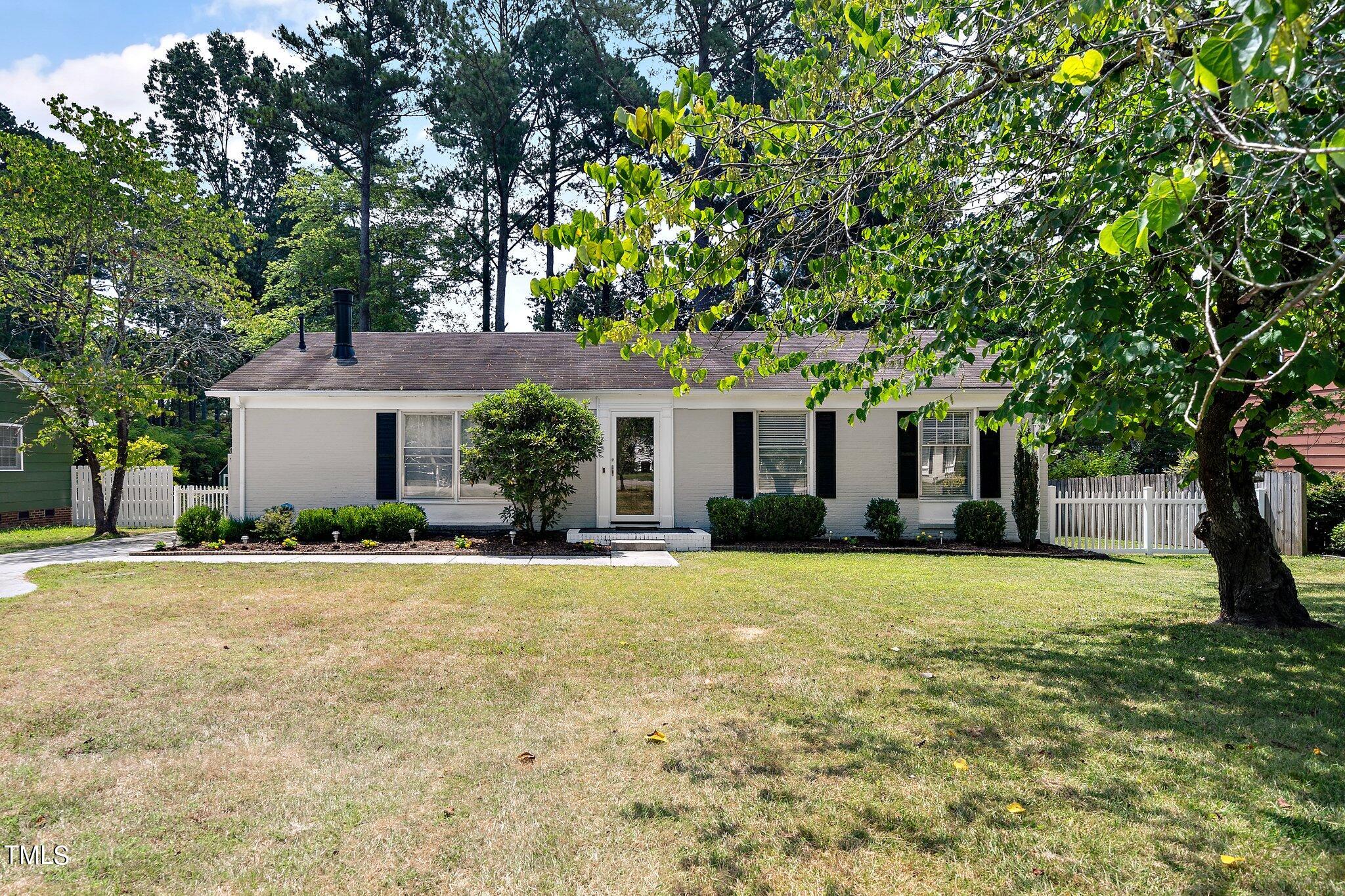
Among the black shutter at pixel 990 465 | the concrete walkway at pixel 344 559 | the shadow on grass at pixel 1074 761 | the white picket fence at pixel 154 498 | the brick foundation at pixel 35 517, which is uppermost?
the black shutter at pixel 990 465

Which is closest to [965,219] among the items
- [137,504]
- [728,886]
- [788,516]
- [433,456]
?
[728,886]

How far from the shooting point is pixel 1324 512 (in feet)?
41.3

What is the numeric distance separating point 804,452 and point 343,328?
10.1 meters

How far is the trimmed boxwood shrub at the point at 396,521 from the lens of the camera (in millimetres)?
12914

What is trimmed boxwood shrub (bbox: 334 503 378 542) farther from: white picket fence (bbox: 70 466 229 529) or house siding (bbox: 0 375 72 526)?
house siding (bbox: 0 375 72 526)

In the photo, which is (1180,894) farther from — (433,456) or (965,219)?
(433,456)

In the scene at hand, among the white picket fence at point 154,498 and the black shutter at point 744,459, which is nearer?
the black shutter at point 744,459

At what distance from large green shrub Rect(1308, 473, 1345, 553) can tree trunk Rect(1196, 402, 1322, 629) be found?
26.2 feet

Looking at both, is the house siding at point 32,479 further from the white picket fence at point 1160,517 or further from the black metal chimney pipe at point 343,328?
the white picket fence at point 1160,517

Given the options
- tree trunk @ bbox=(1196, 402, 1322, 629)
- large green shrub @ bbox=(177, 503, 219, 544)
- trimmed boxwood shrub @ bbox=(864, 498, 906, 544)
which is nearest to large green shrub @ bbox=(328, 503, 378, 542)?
large green shrub @ bbox=(177, 503, 219, 544)

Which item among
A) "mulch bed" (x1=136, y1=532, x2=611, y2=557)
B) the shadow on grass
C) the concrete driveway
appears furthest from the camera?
"mulch bed" (x1=136, y1=532, x2=611, y2=557)

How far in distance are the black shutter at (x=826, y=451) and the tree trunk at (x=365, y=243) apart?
17.8m

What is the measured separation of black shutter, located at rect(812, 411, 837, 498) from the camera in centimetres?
1413

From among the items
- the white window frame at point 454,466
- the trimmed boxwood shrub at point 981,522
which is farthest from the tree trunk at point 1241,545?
the white window frame at point 454,466
